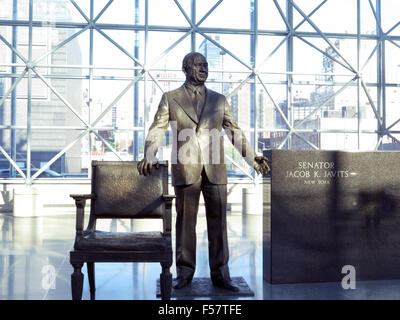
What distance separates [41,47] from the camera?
9.65 m

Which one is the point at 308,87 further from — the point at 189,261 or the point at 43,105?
the point at 189,261

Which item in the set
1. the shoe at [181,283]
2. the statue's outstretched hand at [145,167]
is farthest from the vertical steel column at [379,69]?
the statue's outstretched hand at [145,167]

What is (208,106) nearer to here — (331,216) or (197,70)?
(197,70)

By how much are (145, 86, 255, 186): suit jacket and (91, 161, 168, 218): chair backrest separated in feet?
0.74

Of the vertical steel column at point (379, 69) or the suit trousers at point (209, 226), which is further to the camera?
the vertical steel column at point (379, 69)

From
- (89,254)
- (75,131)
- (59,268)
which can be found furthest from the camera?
(75,131)

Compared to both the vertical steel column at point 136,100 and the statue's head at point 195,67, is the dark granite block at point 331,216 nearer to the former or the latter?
the statue's head at point 195,67

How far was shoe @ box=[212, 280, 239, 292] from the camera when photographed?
11.0 ft

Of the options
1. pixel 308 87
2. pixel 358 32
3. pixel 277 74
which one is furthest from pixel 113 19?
pixel 358 32

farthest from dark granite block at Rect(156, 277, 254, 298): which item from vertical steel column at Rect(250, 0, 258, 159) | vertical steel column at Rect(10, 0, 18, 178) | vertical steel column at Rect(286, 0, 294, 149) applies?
vertical steel column at Rect(10, 0, 18, 178)

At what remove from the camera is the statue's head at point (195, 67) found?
11.3ft

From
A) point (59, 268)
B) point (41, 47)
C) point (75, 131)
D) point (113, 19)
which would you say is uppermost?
point (113, 19)

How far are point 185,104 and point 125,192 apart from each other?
818 mm
